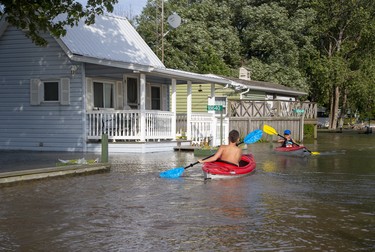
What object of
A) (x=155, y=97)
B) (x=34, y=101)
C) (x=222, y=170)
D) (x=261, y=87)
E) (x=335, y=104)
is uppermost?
(x=261, y=87)

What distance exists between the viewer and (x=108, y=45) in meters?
24.9

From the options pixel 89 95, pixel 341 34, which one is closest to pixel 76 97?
pixel 89 95

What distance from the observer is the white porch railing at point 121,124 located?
2217 cm

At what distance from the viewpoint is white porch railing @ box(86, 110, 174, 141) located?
22172 mm

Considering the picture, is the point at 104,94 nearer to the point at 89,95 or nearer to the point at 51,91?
the point at 89,95

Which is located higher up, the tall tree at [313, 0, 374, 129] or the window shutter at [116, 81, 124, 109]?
the tall tree at [313, 0, 374, 129]

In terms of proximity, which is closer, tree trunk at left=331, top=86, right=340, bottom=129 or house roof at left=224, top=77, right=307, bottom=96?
house roof at left=224, top=77, right=307, bottom=96

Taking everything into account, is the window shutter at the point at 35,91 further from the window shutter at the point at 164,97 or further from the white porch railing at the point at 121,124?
the window shutter at the point at 164,97

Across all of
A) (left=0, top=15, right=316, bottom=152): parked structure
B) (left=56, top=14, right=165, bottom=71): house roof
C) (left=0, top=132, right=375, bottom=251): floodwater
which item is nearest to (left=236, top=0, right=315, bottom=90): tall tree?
(left=56, top=14, right=165, bottom=71): house roof

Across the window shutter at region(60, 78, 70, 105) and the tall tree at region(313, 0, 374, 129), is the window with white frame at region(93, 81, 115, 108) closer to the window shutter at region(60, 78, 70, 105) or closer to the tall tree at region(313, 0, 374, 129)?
the window shutter at region(60, 78, 70, 105)

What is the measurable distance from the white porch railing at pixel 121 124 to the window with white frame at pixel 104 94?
118 centimetres

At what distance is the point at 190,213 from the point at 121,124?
13900 mm

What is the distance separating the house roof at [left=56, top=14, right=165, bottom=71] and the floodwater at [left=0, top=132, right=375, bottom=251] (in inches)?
294

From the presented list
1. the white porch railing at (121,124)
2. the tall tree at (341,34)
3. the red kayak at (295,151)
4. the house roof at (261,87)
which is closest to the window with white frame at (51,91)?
the white porch railing at (121,124)
